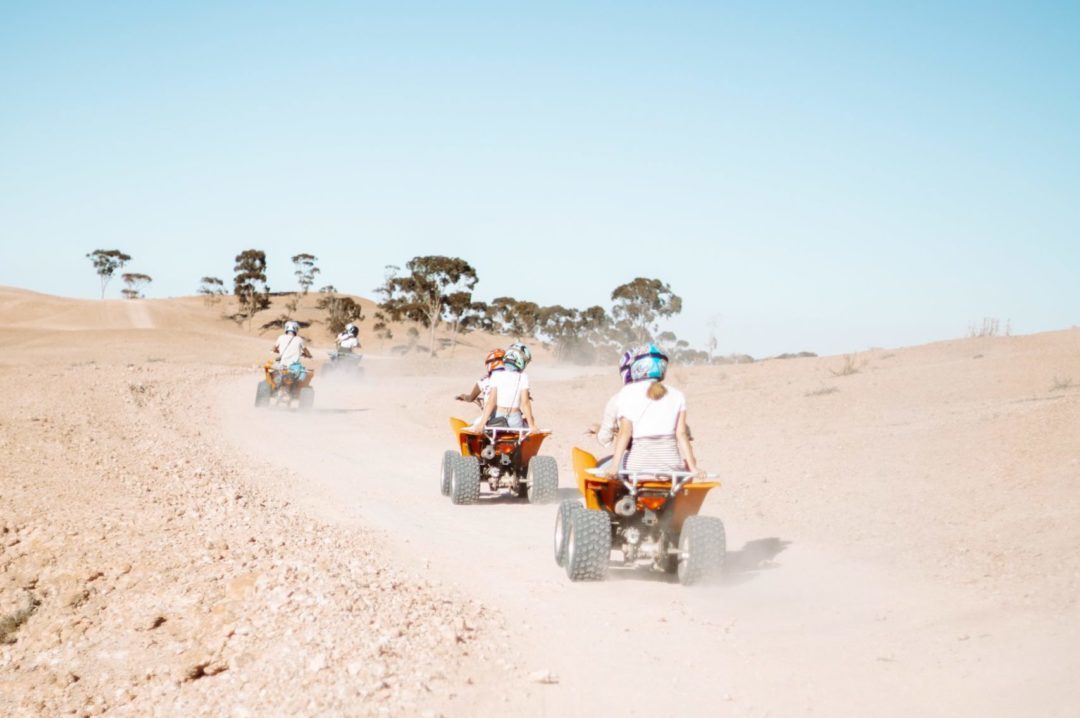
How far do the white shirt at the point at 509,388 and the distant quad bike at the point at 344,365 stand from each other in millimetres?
21520

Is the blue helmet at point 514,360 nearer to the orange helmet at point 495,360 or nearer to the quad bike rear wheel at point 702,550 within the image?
the orange helmet at point 495,360

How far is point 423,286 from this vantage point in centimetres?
7656

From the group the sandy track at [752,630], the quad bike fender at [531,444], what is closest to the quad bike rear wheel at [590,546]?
the sandy track at [752,630]

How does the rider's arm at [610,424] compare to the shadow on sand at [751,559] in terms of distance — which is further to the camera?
the shadow on sand at [751,559]

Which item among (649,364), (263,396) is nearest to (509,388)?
(649,364)

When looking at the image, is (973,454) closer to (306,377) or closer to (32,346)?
(306,377)

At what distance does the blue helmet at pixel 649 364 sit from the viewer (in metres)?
7.95

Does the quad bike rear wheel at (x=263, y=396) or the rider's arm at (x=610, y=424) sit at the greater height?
the rider's arm at (x=610, y=424)

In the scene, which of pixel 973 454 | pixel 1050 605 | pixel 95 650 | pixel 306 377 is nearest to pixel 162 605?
pixel 95 650

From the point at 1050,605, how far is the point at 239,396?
22.2m

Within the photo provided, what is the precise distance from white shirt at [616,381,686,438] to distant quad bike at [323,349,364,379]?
2573 centimetres

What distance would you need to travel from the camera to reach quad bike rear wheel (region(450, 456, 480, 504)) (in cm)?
1154

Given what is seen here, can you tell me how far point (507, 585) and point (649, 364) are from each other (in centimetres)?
220

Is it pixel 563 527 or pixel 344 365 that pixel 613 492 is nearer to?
pixel 563 527
